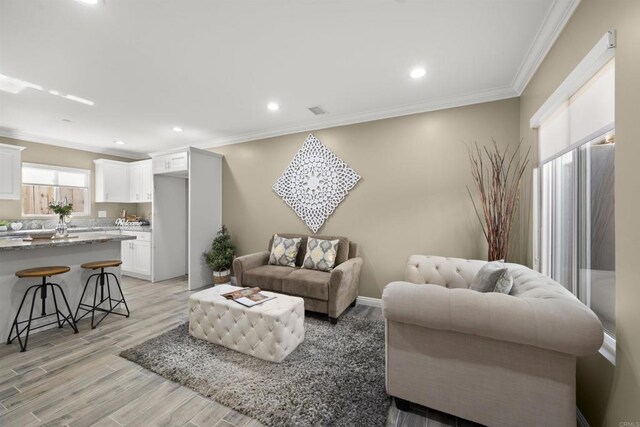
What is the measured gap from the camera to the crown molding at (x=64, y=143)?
440cm

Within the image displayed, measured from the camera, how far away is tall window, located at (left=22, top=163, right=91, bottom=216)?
4.73 meters

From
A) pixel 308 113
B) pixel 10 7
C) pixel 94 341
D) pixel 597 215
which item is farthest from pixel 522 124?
pixel 94 341

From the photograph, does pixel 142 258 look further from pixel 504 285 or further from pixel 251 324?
pixel 504 285

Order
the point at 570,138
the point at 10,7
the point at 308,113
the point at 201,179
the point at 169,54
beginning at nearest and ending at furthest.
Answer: the point at 10,7, the point at 570,138, the point at 169,54, the point at 308,113, the point at 201,179

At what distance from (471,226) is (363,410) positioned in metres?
2.35

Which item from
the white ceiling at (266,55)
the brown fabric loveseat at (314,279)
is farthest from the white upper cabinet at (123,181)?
the brown fabric loveseat at (314,279)

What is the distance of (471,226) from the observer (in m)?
3.12

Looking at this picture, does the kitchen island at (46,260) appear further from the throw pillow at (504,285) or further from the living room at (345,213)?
the throw pillow at (504,285)

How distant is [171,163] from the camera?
4.56 metres

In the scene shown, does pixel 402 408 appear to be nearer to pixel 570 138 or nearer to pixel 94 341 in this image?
pixel 570 138

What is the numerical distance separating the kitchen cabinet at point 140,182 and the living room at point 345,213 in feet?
3.08

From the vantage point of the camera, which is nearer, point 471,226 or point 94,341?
point 94,341

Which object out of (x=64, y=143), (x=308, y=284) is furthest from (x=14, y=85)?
(x=308, y=284)

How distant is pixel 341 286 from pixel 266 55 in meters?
2.40
